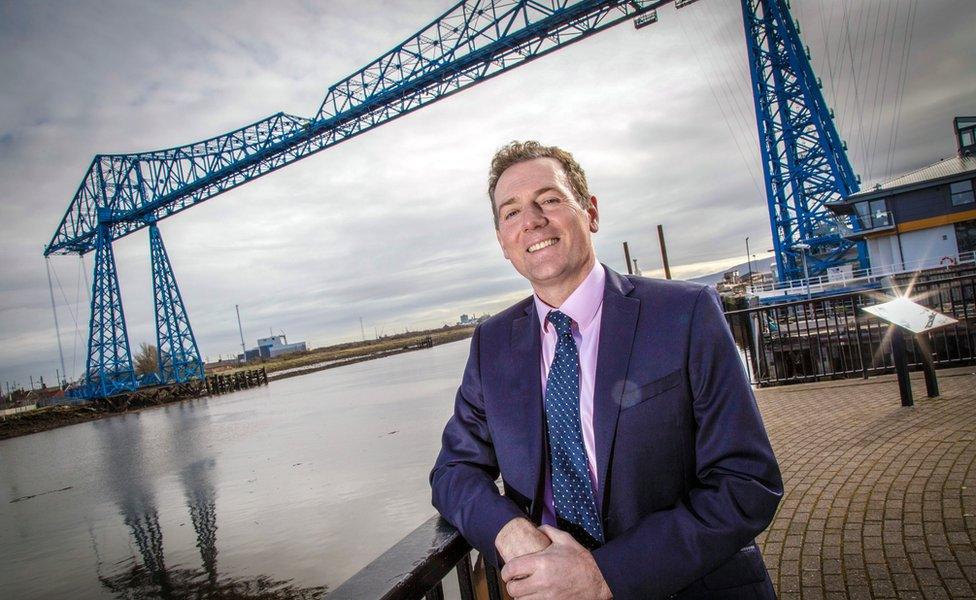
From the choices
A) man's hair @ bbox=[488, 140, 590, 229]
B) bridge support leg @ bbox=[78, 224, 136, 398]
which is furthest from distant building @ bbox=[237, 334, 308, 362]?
man's hair @ bbox=[488, 140, 590, 229]

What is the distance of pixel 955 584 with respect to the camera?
2.02 meters

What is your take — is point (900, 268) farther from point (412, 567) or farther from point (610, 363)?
point (412, 567)

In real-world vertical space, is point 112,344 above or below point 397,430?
above

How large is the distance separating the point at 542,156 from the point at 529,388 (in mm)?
853

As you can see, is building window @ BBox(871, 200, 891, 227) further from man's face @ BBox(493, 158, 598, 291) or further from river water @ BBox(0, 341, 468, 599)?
man's face @ BBox(493, 158, 598, 291)

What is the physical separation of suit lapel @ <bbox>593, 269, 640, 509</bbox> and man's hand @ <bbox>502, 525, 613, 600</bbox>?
0.19 m

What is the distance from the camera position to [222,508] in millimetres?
8922

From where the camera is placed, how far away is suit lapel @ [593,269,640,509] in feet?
4.01

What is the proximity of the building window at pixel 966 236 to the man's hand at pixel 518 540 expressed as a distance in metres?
29.9

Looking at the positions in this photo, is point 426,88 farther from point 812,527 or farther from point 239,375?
point 239,375

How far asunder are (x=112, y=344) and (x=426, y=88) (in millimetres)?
27713

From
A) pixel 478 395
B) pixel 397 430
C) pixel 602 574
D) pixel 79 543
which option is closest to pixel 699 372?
pixel 602 574

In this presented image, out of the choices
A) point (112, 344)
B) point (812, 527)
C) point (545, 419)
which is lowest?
point (812, 527)

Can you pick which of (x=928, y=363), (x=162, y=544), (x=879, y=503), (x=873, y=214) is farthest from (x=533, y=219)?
(x=873, y=214)
